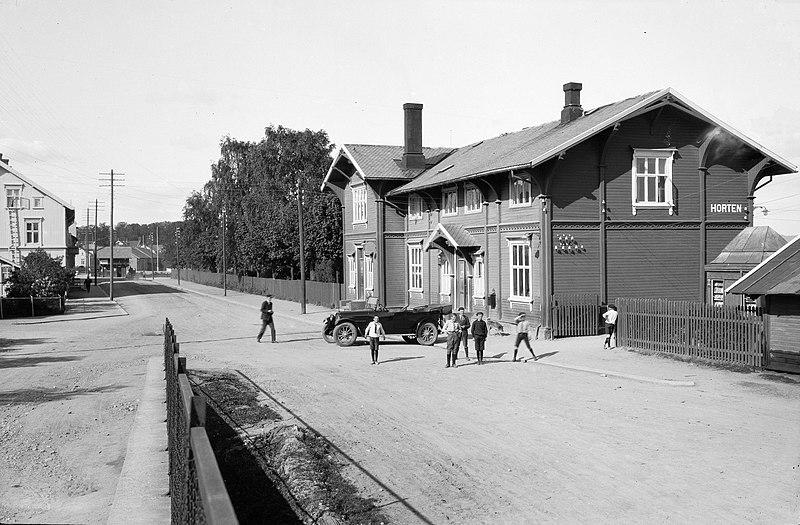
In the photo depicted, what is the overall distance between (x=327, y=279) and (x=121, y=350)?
34.1 metres

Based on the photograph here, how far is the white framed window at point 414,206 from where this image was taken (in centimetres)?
3919

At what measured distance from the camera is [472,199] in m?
32.9

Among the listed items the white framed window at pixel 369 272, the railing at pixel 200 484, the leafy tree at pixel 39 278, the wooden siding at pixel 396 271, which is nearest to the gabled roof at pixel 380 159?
the wooden siding at pixel 396 271

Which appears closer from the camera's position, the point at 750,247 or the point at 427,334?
the point at 750,247

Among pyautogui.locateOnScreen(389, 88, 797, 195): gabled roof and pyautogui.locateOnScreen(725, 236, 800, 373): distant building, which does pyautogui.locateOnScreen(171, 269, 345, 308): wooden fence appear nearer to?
pyautogui.locateOnScreen(389, 88, 797, 195): gabled roof

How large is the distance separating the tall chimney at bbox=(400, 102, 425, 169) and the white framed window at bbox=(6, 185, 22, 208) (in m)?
38.2

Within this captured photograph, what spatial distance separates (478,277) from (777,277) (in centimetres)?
1497

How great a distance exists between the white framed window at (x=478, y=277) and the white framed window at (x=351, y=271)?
45.9 feet

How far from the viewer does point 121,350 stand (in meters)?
25.8

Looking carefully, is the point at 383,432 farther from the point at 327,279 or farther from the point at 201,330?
the point at 327,279

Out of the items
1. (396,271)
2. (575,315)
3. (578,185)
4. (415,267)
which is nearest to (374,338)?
(575,315)

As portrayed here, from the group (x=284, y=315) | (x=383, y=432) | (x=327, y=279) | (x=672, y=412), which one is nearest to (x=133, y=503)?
(x=383, y=432)

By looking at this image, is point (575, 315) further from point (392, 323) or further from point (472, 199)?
point (472, 199)

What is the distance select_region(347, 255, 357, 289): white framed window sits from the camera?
4600 cm
